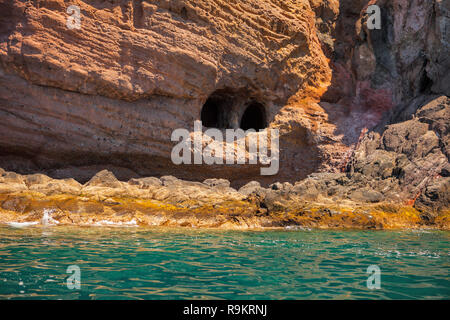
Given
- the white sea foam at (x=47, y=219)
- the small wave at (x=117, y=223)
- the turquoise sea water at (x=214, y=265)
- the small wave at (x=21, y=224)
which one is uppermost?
the white sea foam at (x=47, y=219)

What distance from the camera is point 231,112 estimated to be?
21.7m

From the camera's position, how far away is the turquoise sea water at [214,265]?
4.92 metres

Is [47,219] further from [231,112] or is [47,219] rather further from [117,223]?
[231,112]

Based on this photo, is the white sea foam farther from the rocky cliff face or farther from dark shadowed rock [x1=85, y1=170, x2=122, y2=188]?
the rocky cliff face

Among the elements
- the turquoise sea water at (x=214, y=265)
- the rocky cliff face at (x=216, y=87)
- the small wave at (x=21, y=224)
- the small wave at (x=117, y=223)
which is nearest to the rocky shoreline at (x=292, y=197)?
the small wave at (x=117, y=223)

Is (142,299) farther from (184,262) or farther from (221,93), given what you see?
(221,93)

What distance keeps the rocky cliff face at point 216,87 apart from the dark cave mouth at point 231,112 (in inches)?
4.4

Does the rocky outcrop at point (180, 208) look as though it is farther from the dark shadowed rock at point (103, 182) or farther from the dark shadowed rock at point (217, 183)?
the dark shadowed rock at point (217, 183)

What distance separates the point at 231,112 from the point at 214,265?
1576 cm

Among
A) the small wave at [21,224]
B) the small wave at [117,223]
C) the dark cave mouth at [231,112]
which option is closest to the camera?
the small wave at [21,224]

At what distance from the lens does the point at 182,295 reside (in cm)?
475

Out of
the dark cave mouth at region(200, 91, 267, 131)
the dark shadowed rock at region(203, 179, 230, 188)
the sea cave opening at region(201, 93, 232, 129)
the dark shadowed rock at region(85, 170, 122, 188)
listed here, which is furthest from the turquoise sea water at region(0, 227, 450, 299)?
the sea cave opening at region(201, 93, 232, 129)

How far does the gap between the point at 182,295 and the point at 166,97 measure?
14.6m
